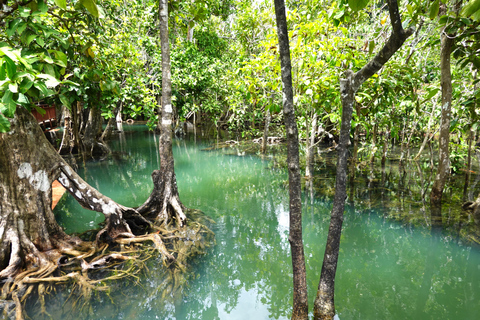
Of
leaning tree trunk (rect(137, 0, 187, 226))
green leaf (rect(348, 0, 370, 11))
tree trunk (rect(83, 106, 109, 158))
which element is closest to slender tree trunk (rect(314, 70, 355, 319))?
green leaf (rect(348, 0, 370, 11))

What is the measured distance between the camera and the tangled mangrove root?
3805 mm

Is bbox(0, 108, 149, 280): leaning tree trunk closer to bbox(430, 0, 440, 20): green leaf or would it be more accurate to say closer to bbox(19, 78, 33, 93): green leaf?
bbox(19, 78, 33, 93): green leaf

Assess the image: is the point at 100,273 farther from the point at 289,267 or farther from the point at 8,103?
the point at 8,103

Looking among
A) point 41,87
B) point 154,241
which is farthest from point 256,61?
point 41,87

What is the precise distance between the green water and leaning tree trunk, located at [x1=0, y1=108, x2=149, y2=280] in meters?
1.46

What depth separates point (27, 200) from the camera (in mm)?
4535

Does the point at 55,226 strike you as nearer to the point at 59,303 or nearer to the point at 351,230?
the point at 59,303

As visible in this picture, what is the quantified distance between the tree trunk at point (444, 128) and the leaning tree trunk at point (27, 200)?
24.8 feet

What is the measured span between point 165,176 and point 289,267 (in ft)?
10.6

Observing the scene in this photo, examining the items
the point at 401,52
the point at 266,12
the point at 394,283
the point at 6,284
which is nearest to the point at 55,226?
the point at 6,284

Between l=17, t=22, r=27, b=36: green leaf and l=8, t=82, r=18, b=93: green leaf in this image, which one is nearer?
l=8, t=82, r=18, b=93: green leaf

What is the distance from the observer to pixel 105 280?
171 inches

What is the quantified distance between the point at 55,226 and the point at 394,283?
585 cm

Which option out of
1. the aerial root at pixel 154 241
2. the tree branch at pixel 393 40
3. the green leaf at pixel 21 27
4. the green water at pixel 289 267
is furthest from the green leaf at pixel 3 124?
the aerial root at pixel 154 241
